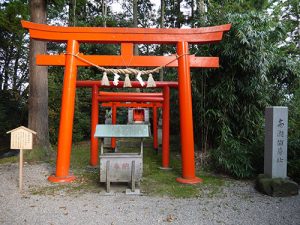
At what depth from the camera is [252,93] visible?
21.4 feet

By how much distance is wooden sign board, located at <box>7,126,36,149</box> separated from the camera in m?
4.82

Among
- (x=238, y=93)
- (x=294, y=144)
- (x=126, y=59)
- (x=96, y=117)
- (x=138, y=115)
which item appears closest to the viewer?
(x=126, y=59)

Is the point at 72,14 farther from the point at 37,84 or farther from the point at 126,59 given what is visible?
the point at 126,59

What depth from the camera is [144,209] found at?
4008 millimetres

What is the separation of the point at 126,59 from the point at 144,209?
3.13 m

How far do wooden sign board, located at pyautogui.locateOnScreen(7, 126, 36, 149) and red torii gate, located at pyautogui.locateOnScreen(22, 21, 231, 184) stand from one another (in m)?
0.68

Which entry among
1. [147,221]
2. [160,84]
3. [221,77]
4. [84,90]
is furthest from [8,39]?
[147,221]

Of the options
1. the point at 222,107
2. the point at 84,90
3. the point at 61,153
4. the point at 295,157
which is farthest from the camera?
the point at 84,90

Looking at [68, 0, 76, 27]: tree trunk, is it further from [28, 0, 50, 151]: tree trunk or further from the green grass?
the green grass

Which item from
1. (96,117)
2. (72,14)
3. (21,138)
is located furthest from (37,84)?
(72,14)

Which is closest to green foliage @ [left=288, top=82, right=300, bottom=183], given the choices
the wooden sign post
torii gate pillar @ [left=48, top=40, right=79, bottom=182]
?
torii gate pillar @ [left=48, top=40, right=79, bottom=182]

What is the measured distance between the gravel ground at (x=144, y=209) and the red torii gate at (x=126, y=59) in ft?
3.03

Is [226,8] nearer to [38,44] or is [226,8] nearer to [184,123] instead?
[184,123]

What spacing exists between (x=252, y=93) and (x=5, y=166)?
6.75 m
